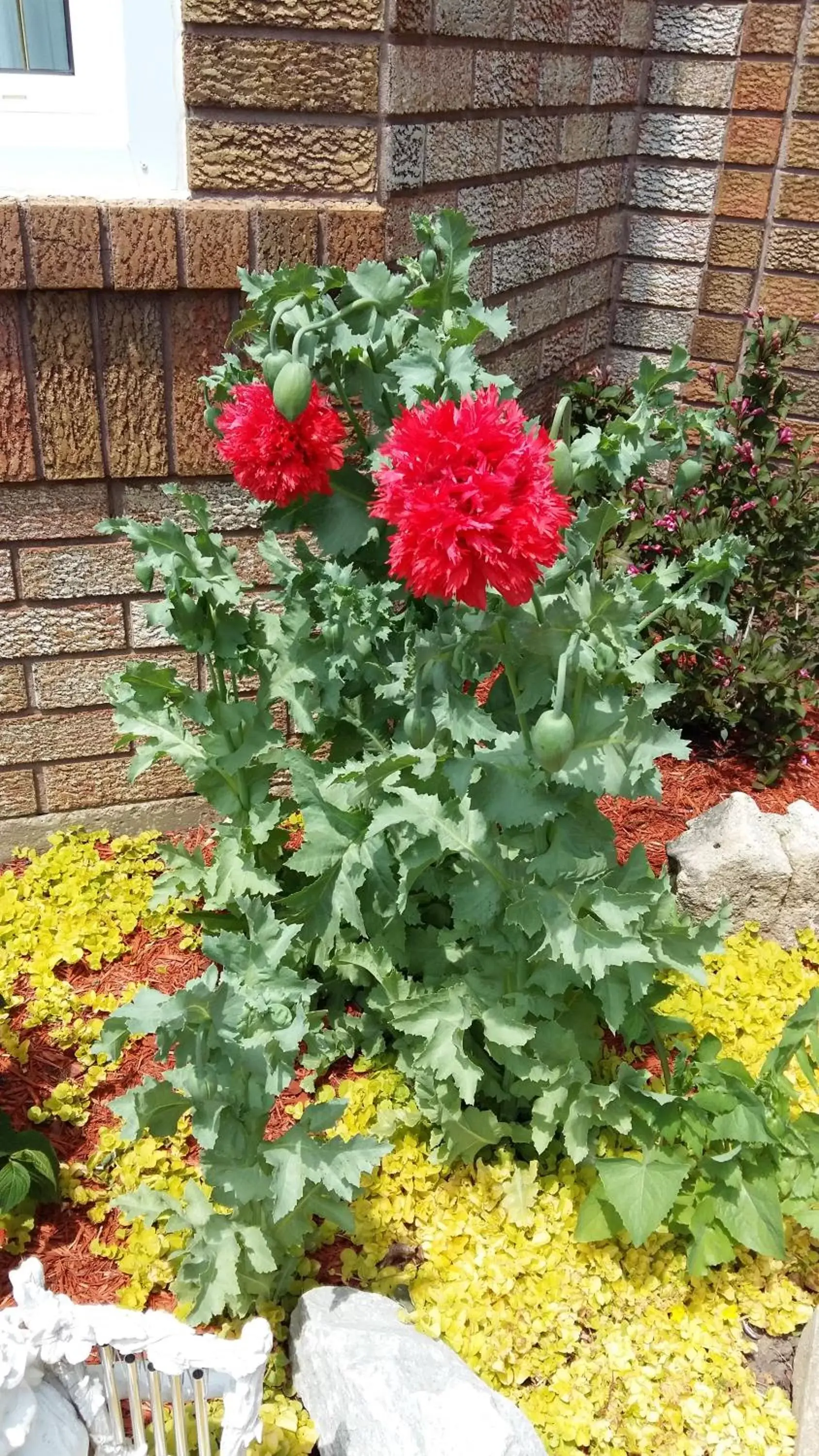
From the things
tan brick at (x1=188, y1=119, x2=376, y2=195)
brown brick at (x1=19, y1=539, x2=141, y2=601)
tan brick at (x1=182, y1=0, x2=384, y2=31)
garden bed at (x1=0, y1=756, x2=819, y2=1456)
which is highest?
tan brick at (x1=182, y1=0, x2=384, y2=31)

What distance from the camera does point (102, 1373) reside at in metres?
1.43

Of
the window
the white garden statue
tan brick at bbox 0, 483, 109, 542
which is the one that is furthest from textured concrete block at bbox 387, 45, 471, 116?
the white garden statue

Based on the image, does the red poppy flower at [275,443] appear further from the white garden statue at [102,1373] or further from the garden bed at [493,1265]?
the garden bed at [493,1265]

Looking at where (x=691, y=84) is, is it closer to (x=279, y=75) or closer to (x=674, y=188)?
(x=674, y=188)

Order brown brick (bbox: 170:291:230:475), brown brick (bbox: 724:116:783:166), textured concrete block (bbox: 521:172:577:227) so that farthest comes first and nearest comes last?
brown brick (bbox: 724:116:783:166), textured concrete block (bbox: 521:172:577:227), brown brick (bbox: 170:291:230:475)

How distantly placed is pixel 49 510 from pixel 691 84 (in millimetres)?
2864

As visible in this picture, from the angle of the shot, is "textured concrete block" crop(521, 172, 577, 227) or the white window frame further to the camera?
"textured concrete block" crop(521, 172, 577, 227)

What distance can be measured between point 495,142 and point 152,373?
1221 millimetres

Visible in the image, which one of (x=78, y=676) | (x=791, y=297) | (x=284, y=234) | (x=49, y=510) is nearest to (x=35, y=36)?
(x=284, y=234)

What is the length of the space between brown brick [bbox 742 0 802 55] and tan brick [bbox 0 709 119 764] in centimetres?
313

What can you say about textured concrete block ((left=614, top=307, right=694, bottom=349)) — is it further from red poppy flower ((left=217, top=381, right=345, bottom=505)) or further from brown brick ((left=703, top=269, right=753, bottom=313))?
red poppy flower ((left=217, top=381, right=345, bottom=505))

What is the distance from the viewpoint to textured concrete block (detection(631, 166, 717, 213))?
3.95 meters

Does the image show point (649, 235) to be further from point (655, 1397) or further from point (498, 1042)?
point (655, 1397)

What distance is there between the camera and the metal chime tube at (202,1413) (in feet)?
4.52
